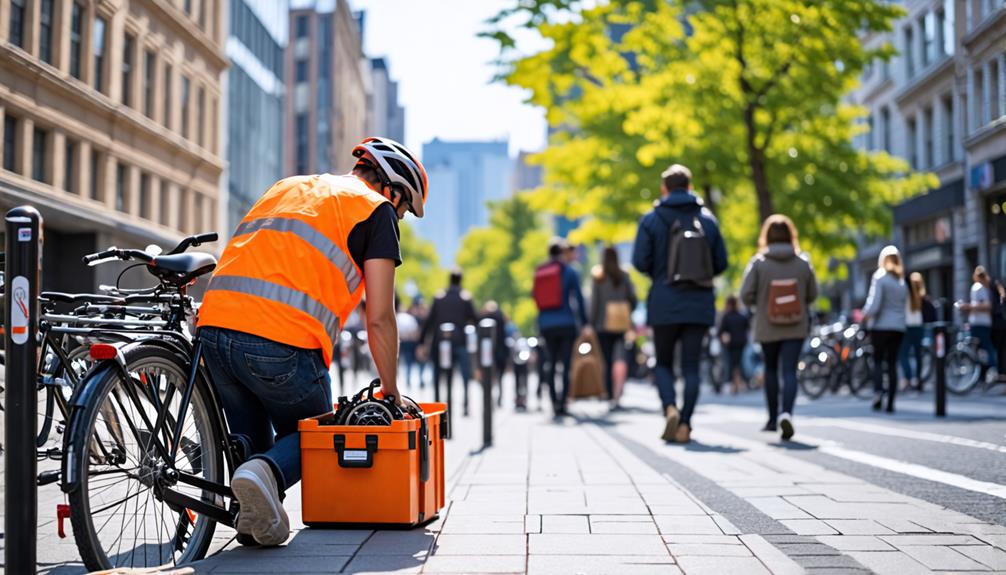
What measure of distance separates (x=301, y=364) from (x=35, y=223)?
1.42 meters

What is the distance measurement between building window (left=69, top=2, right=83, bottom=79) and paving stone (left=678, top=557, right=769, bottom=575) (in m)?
4.40

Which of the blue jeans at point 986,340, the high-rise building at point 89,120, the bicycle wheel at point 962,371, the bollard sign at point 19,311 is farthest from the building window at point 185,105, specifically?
the blue jeans at point 986,340

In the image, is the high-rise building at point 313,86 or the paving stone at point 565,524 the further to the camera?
the high-rise building at point 313,86

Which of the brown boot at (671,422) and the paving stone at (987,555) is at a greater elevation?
the brown boot at (671,422)

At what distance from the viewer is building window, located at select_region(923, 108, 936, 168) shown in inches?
1261

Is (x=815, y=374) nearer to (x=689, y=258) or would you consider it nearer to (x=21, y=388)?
(x=689, y=258)

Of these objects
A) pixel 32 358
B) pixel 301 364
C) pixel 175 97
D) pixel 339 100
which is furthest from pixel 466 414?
pixel 339 100

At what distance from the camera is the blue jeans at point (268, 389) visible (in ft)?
15.6

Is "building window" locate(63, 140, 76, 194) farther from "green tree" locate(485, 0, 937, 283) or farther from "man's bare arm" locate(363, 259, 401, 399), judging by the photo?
"green tree" locate(485, 0, 937, 283)

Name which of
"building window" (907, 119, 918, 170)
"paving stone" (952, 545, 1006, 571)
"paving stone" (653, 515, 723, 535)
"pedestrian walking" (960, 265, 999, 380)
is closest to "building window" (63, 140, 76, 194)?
"paving stone" (653, 515, 723, 535)

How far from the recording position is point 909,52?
31.6 metres

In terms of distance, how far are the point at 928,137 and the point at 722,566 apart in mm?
30490

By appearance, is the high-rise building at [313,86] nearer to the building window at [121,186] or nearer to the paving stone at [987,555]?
the building window at [121,186]

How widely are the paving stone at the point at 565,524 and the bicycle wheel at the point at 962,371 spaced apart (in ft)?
44.5
